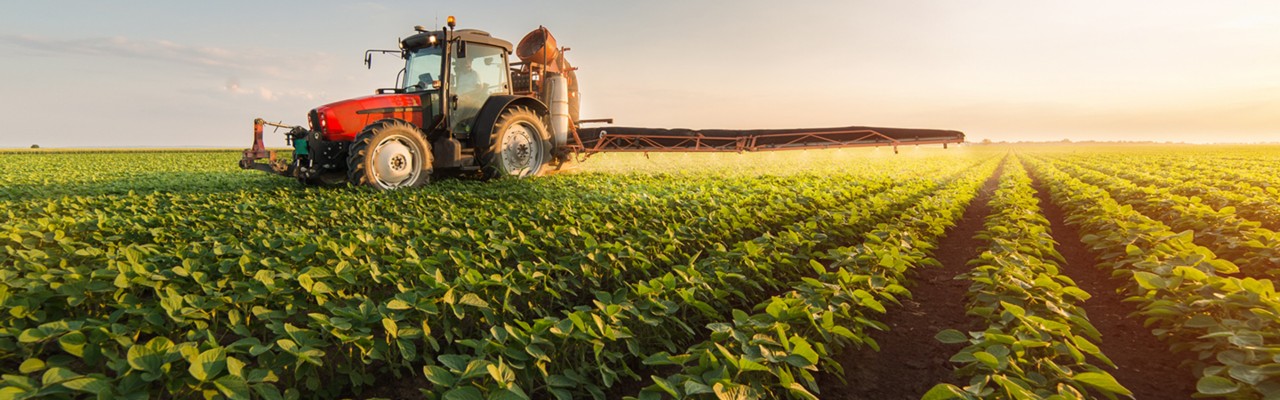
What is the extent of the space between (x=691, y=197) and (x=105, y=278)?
5.69 meters

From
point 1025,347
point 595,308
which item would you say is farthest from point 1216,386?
point 595,308

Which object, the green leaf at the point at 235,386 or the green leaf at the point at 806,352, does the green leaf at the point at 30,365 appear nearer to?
the green leaf at the point at 235,386

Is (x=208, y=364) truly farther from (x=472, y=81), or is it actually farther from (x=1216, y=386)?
(x=472, y=81)

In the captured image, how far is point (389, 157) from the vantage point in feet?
27.9

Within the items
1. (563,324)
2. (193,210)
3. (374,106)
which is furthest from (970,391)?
(374,106)

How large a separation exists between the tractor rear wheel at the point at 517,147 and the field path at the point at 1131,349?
8058 mm

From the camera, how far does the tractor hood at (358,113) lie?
869 centimetres

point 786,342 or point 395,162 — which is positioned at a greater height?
point 395,162

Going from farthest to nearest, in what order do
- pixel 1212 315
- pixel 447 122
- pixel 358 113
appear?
pixel 447 122 < pixel 358 113 < pixel 1212 315

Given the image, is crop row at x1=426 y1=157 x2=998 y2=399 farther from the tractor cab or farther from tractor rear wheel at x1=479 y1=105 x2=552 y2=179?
the tractor cab

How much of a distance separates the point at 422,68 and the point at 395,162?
6.04 ft

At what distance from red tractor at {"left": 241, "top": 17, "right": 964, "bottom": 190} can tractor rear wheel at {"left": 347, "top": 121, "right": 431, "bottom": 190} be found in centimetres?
1

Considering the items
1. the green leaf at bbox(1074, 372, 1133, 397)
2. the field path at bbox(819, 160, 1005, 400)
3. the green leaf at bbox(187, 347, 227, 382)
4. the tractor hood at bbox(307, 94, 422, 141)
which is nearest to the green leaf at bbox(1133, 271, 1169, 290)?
the field path at bbox(819, 160, 1005, 400)

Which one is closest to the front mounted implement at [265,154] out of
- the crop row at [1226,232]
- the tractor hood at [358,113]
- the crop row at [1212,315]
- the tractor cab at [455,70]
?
the tractor hood at [358,113]
